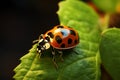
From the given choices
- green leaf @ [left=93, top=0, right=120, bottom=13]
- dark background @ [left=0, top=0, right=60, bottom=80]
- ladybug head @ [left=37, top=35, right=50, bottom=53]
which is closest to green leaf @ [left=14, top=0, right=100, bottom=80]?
ladybug head @ [left=37, top=35, right=50, bottom=53]

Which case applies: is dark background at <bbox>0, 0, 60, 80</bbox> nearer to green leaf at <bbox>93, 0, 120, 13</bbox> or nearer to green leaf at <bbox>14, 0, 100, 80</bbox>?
green leaf at <bbox>93, 0, 120, 13</bbox>

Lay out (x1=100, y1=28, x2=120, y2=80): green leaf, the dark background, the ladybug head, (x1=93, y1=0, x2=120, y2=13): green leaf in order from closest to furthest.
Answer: (x1=100, y1=28, x2=120, y2=80): green leaf
the ladybug head
(x1=93, y1=0, x2=120, y2=13): green leaf
the dark background

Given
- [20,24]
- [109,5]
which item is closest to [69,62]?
[109,5]

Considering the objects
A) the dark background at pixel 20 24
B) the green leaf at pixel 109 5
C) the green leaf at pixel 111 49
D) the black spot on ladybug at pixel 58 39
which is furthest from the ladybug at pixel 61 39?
the dark background at pixel 20 24

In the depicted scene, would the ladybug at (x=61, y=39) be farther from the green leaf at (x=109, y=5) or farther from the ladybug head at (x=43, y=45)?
the green leaf at (x=109, y=5)

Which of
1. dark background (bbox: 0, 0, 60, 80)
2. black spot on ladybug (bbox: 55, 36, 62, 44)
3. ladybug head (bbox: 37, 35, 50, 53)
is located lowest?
dark background (bbox: 0, 0, 60, 80)

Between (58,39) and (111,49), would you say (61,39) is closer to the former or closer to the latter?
(58,39)

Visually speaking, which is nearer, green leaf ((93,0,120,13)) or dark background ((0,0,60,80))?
green leaf ((93,0,120,13))
